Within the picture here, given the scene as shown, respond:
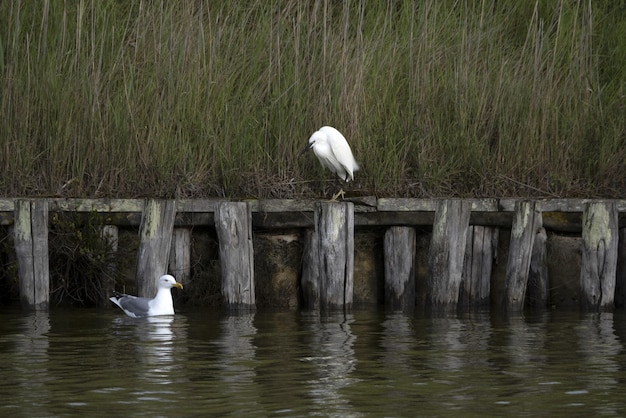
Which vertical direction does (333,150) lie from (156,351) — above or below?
above

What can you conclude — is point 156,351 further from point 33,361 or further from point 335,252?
point 335,252

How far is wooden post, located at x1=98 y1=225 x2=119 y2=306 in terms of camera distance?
28.5ft

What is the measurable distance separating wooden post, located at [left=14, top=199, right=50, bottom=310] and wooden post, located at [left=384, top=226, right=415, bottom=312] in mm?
2363

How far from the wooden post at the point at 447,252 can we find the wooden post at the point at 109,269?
7.28 ft

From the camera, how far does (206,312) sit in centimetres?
861

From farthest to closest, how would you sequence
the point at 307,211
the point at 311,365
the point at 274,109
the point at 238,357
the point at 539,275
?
the point at 274,109 → the point at 539,275 → the point at 307,211 → the point at 238,357 → the point at 311,365

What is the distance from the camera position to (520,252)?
27.9 ft

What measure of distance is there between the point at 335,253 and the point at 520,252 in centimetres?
128

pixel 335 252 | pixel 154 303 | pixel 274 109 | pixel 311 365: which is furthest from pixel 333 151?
pixel 311 365

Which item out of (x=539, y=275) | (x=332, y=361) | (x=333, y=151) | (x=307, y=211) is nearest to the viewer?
(x=332, y=361)

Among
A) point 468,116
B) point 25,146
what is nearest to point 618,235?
point 468,116

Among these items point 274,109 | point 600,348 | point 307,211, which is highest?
point 274,109

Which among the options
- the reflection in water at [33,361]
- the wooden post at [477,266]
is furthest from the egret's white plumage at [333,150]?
the reflection in water at [33,361]

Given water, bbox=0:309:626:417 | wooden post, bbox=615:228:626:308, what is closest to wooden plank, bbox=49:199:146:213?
water, bbox=0:309:626:417
